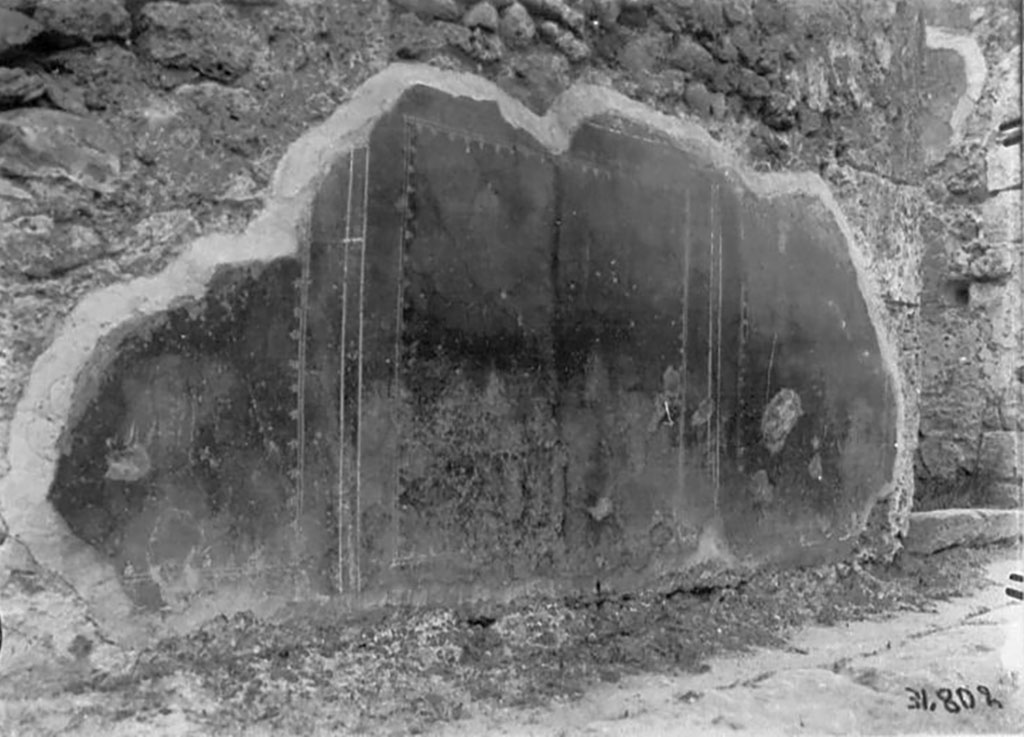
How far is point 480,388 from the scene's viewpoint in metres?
2.77

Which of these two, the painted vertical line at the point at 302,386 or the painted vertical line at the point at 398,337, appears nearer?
the painted vertical line at the point at 302,386

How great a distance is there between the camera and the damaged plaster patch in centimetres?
539

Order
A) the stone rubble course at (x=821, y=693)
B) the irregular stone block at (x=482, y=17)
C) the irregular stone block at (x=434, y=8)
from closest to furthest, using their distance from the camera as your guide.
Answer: the stone rubble course at (x=821, y=693) → the irregular stone block at (x=434, y=8) → the irregular stone block at (x=482, y=17)

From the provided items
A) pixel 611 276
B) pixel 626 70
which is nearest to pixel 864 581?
pixel 611 276

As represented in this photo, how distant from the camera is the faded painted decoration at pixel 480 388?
7.54 feet

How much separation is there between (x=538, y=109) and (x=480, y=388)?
2.49 feet

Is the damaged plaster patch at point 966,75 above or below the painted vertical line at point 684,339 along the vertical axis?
above

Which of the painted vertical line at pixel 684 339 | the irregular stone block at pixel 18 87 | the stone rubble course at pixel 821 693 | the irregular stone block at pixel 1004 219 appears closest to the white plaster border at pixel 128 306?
the irregular stone block at pixel 18 87

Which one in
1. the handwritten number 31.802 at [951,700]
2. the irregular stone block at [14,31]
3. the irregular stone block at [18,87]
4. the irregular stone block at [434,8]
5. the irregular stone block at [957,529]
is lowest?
the handwritten number 31.802 at [951,700]

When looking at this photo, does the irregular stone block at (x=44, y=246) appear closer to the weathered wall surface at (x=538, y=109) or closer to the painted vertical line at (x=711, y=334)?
the weathered wall surface at (x=538, y=109)

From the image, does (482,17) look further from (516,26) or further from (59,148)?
(59,148)

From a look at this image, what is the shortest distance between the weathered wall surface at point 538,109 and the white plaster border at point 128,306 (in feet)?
0.10

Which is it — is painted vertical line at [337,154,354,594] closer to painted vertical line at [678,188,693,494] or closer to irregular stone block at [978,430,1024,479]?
painted vertical line at [678,188,693,494]

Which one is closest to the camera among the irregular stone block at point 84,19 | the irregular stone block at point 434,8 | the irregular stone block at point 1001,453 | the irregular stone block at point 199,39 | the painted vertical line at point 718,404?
the irregular stone block at point 84,19
